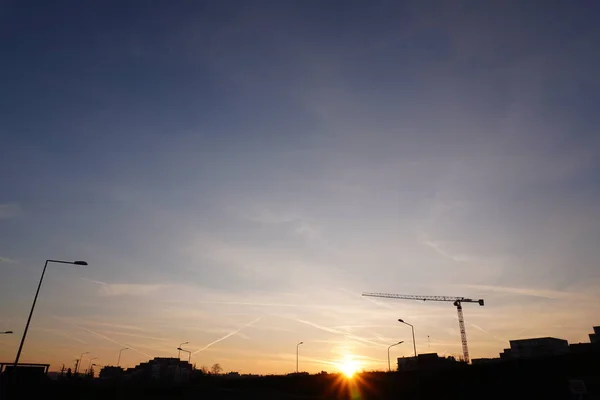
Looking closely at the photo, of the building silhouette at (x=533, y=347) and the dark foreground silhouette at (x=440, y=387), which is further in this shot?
the building silhouette at (x=533, y=347)

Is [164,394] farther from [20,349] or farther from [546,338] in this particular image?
[546,338]

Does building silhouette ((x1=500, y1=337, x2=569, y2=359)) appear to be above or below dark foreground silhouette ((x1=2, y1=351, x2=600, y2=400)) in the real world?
above

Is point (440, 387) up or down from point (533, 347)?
down

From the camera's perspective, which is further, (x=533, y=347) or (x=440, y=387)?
(x=533, y=347)

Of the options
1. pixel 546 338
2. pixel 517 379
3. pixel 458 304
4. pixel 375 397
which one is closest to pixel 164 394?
pixel 375 397

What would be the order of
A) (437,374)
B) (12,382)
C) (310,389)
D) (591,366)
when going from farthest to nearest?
(310,389) < (437,374) < (591,366) < (12,382)

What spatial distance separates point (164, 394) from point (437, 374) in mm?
42194

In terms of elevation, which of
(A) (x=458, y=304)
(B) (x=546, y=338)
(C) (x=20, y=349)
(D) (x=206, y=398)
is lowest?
(D) (x=206, y=398)

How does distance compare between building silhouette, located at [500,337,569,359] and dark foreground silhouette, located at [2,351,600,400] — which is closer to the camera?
dark foreground silhouette, located at [2,351,600,400]

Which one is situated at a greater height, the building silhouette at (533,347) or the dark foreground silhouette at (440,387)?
the building silhouette at (533,347)

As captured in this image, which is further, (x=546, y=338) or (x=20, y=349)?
(x=546, y=338)

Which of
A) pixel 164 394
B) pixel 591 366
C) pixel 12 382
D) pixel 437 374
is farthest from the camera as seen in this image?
pixel 437 374

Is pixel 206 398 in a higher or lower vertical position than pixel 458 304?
lower

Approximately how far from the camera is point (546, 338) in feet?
529
